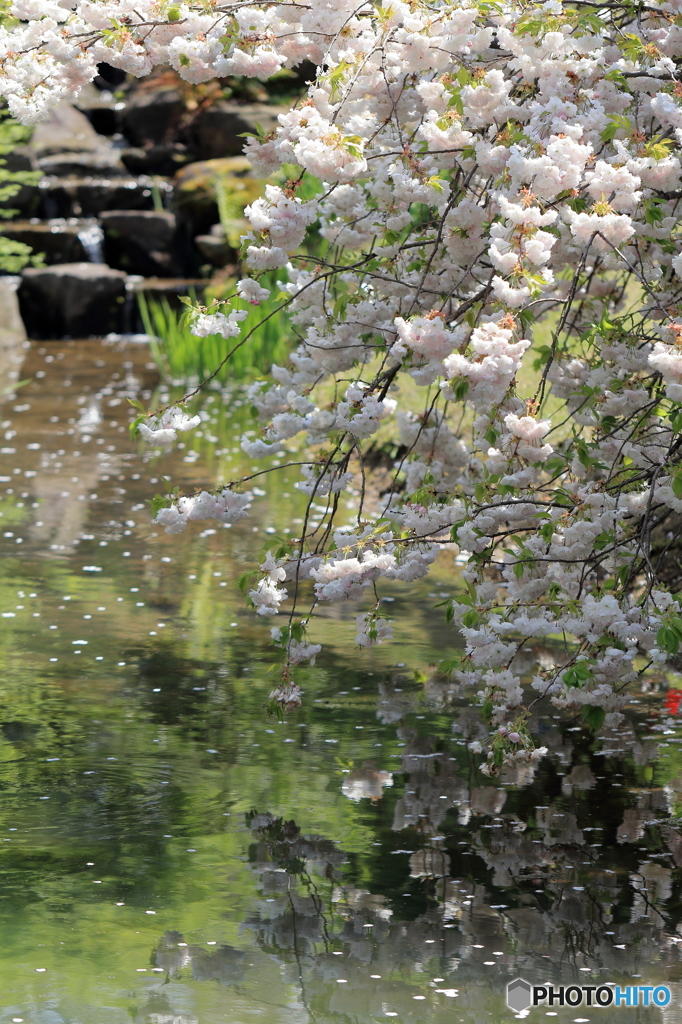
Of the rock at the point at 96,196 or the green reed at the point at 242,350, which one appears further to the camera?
the rock at the point at 96,196

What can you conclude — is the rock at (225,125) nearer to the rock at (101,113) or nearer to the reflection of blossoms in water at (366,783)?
the rock at (101,113)

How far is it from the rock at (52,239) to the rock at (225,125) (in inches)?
106

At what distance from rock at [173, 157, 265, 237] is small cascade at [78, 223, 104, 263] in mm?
1416

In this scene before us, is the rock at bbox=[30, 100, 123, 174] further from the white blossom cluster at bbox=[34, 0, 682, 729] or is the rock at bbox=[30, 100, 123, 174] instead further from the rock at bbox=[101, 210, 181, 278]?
the white blossom cluster at bbox=[34, 0, 682, 729]

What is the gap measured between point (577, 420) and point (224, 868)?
233 cm

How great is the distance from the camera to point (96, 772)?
551cm

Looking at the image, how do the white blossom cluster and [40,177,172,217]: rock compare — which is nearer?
the white blossom cluster

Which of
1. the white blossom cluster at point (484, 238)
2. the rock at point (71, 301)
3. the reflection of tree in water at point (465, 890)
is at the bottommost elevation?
the rock at point (71, 301)

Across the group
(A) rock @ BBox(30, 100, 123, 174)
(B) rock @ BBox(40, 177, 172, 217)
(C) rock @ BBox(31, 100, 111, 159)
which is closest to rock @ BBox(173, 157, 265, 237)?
(B) rock @ BBox(40, 177, 172, 217)

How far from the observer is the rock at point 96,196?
2303 centimetres

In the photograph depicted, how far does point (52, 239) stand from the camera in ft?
72.8

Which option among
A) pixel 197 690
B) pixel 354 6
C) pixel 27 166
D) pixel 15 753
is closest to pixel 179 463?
pixel 197 690

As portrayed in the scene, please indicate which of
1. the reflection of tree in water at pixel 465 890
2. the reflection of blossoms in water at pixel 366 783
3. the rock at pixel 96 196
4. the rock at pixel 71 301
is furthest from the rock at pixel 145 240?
the reflection of blossoms in water at pixel 366 783

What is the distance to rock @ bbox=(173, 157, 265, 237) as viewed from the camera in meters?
20.6
